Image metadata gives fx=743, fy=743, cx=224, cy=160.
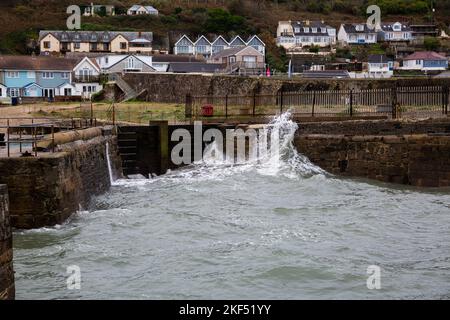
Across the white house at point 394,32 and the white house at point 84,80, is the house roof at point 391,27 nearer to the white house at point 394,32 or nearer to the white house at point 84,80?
the white house at point 394,32

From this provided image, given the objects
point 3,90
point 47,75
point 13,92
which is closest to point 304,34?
point 47,75

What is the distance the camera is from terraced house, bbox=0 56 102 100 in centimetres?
6775

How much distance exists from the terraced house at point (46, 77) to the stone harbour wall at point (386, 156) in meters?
41.8

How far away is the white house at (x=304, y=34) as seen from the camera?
110188 mm

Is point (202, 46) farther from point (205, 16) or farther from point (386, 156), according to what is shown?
point (386, 156)

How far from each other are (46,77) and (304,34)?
173ft

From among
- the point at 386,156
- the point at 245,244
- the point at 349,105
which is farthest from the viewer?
the point at 349,105

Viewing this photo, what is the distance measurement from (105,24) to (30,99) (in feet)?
170

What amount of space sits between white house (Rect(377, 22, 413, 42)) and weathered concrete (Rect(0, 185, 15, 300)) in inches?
4182

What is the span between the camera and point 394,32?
113062 mm

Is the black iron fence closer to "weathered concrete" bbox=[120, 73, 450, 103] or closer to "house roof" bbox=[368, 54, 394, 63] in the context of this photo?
"weathered concrete" bbox=[120, 73, 450, 103]

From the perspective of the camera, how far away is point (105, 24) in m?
111

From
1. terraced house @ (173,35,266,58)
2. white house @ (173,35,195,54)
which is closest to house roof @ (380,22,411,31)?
terraced house @ (173,35,266,58)
